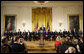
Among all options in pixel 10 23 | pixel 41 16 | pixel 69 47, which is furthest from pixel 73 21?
pixel 69 47

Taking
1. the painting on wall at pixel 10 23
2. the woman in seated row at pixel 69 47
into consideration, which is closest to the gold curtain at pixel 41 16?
the painting on wall at pixel 10 23

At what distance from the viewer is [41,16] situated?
13.9 meters

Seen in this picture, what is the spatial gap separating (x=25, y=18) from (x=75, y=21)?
7102mm

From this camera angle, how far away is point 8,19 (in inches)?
539

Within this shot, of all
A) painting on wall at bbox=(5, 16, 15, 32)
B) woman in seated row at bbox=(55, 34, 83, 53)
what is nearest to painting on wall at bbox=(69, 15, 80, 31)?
woman in seated row at bbox=(55, 34, 83, 53)

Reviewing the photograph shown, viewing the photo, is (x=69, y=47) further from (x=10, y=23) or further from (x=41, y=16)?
(x=10, y=23)

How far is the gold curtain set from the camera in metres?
13.8

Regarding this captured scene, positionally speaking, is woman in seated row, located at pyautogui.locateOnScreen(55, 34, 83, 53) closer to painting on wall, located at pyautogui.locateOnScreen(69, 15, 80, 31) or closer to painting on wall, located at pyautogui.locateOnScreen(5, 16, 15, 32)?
painting on wall, located at pyautogui.locateOnScreen(69, 15, 80, 31)

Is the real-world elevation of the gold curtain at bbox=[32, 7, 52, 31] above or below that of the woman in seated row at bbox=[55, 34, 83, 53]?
above

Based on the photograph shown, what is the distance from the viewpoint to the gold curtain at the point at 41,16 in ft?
45.3

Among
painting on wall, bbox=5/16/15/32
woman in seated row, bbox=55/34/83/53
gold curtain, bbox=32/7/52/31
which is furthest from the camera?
gold curtain, bbox=32/7/52/31

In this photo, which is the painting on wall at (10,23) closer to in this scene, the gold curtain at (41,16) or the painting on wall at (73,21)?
the gold curtain at (41,16)

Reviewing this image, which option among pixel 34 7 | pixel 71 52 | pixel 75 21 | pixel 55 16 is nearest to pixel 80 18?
pixel 75 21

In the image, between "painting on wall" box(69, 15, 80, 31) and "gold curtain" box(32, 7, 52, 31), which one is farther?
"gold curtain" box(32, 7, 52, 31)
